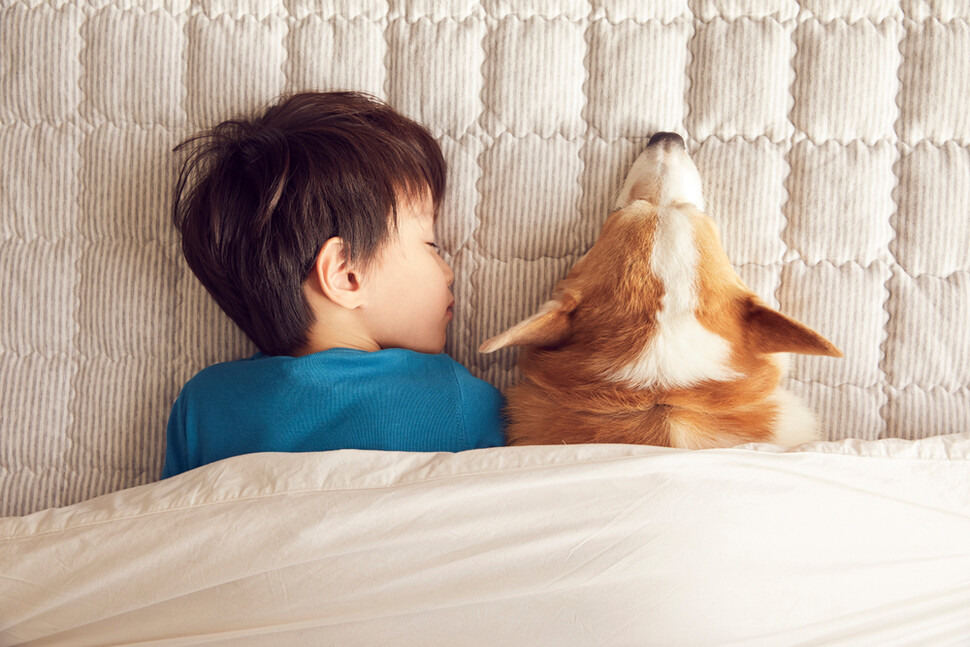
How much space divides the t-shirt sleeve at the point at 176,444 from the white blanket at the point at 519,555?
231mm

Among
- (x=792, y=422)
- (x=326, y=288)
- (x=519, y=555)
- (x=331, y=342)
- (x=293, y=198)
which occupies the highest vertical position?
(x=293, y=198)

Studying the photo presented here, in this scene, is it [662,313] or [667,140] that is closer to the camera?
[662,313]

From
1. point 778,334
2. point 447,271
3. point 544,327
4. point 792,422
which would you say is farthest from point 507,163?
point 792,422

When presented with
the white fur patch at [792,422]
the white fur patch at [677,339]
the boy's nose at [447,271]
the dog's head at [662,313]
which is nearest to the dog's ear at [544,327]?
the dog's head at [662,313]

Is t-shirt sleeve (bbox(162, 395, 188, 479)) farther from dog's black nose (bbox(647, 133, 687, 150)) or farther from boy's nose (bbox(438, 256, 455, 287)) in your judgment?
dog's black nose (bbox(647, 133, 687, 150))

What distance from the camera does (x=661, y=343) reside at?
1.04 m

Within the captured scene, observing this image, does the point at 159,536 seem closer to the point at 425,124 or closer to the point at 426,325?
the point at 426,325

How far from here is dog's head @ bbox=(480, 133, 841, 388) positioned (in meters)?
1.04

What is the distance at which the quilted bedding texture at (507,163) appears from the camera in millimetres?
1256

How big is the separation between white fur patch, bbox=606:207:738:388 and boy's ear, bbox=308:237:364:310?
535 mm

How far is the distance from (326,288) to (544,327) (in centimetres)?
44

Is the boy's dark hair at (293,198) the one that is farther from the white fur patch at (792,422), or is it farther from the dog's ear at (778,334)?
the white fur patch at (792,422)

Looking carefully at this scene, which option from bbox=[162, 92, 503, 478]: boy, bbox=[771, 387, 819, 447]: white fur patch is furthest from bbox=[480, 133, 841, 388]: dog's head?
bbox=[162, 92, 503, 478]: boy

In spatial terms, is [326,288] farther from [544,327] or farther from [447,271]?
[544,327]
